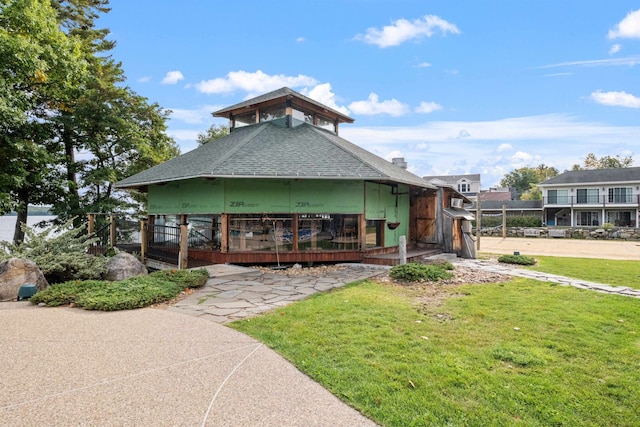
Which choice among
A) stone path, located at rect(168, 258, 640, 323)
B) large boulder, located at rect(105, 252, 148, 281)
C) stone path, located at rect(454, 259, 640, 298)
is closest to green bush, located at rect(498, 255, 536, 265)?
stone path, located at rect(454, 259, 640, 298)

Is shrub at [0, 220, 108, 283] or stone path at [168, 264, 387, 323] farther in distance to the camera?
shrub at [0, 220, 108, 283]

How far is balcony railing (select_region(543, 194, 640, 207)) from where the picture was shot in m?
31.5

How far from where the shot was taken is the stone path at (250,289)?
555 centimetres

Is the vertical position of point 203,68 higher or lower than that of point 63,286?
higher

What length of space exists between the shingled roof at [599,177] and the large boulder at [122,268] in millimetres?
39418

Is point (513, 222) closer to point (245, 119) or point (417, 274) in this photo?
point (245, 119)

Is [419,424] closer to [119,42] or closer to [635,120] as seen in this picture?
[119,42]

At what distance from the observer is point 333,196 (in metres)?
10.5

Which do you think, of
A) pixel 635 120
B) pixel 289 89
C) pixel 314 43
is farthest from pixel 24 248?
pixel 635 120

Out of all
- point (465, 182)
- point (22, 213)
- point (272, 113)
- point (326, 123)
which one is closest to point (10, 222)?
point (22, 213)

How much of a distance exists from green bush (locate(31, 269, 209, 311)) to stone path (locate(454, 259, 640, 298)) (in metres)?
8.22

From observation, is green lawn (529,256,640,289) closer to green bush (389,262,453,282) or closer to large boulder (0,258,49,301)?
green bush (389,262,453,282)

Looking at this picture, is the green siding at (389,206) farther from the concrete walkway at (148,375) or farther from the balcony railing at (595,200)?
the balcony railing at (595,200)

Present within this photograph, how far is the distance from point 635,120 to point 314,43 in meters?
28.9
